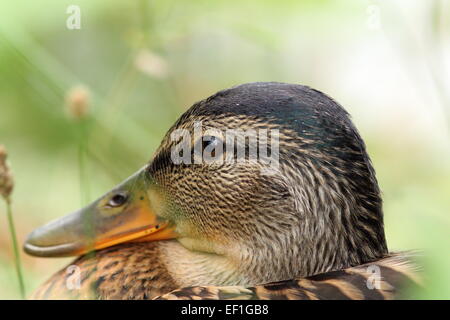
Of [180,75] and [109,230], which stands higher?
[180,75]

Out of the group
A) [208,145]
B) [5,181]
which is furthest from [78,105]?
[208,145]

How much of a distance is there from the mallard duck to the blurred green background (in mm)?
493

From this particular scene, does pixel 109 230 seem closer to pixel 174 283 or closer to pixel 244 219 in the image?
pixel 174 283

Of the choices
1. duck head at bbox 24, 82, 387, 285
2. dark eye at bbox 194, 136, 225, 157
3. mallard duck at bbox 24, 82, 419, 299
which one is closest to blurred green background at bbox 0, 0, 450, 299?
mallard duck at bbox 24, 82, 419, 299

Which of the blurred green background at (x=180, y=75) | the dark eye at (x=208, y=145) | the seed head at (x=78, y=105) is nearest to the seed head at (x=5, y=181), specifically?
the seed head at (x=78, y=105)

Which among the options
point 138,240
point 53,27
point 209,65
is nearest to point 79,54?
point 53,27

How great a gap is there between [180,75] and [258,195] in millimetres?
2803

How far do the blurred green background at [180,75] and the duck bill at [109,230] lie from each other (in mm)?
343

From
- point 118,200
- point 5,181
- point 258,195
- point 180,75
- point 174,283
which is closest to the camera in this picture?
point 5,181

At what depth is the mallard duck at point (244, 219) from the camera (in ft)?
7.16

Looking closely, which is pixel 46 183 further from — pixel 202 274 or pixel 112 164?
pixel 202 274

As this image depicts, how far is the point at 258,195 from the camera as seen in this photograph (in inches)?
88.5

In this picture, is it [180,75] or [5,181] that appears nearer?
[5,181]

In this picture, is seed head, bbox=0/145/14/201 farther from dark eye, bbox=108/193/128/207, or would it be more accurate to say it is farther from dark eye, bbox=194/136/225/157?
dark eye, bbox=194/136/225/157
